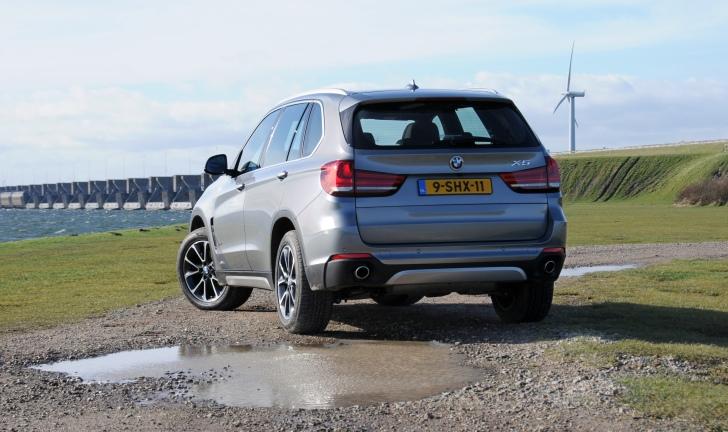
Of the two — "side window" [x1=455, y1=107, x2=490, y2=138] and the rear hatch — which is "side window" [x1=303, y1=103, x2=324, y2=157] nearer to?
the rear hatch

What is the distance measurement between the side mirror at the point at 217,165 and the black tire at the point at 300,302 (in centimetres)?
180

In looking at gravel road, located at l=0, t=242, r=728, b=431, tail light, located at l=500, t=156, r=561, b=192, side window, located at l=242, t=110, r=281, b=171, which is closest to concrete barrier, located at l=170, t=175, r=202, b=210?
side window, located at l=242, t=110, r=281, b=171

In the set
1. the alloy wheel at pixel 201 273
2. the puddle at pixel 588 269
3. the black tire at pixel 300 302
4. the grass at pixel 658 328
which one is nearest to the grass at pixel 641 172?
the puddle at pixel 588 269

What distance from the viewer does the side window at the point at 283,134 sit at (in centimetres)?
973

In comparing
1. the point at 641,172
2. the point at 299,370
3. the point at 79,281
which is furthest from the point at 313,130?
the point at 641,172

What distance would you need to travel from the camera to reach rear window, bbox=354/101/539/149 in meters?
8.62

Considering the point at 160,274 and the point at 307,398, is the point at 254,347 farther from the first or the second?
the point at 160,274

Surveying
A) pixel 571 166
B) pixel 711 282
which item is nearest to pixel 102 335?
pixel 711 282

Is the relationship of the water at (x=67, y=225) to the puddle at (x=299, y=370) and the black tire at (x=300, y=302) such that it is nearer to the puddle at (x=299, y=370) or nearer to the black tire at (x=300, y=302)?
the black tire at (x=300, y=302)

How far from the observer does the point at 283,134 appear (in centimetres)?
999

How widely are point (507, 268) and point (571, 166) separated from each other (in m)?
142

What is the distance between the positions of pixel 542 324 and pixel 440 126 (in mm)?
2019

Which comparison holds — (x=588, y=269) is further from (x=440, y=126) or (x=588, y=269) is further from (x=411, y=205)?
(x=411, y=205)

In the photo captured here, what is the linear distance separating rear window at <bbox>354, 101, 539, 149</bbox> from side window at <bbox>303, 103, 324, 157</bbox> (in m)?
0.49
